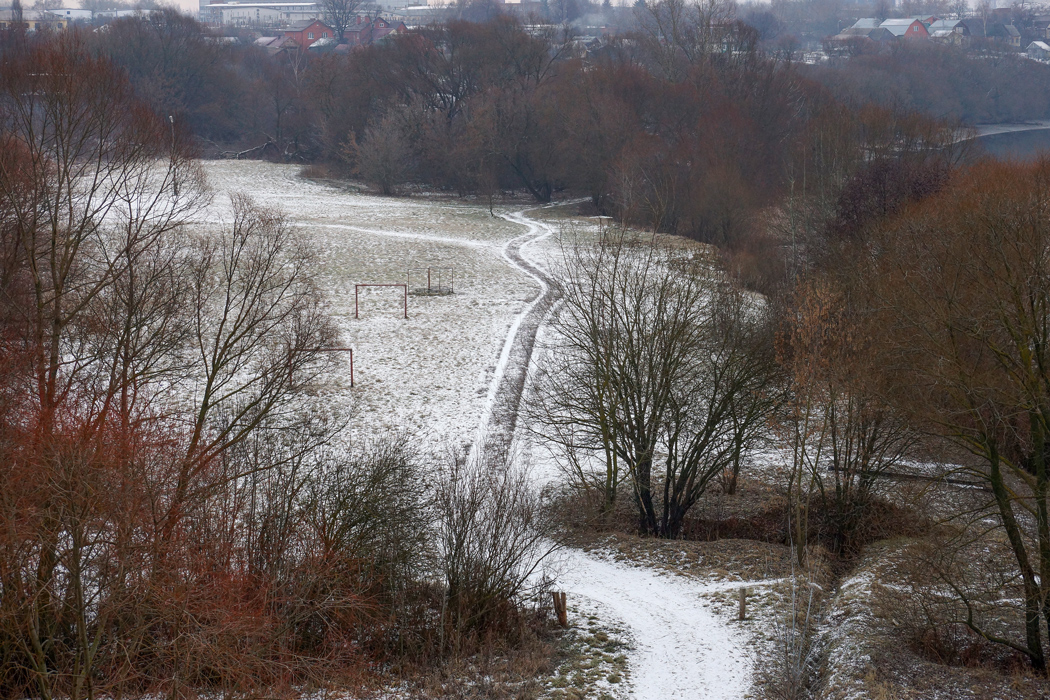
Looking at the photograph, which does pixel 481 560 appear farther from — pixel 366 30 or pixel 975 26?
pixel 975 26

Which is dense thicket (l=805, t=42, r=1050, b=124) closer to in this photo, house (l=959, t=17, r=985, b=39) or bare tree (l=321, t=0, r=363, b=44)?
house (l=959, t=17, r=985, b=39)

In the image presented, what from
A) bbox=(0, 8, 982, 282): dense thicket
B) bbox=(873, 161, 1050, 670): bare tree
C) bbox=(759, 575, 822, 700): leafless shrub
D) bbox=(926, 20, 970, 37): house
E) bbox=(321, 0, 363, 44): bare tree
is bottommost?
bbox=(759, 575, 822, 700): leafless shrub

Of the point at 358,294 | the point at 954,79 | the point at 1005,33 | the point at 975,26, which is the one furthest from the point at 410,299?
the point at 975,26

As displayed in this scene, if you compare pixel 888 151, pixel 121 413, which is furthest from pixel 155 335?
pixel 888 151

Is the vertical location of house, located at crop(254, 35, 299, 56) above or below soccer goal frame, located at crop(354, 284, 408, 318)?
above

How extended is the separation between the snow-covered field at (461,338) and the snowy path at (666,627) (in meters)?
0.03

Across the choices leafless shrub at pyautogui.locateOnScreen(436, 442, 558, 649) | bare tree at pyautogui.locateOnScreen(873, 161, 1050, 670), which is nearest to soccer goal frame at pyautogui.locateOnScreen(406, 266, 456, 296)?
bare tree at pyautogui.locateOnScreen(873, 161, 1050, 670)

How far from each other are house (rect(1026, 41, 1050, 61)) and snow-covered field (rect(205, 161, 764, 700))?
98816 mm

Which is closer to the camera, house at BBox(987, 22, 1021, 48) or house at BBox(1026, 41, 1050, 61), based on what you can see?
house at BBox(1026, 41, 1050, 61)

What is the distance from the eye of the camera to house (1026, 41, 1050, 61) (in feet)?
396

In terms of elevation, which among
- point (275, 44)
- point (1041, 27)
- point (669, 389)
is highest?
point (1041, 27)

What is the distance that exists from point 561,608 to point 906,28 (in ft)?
529

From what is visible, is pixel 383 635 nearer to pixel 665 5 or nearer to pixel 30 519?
pixel 30 519

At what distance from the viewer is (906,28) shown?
5960 inches
